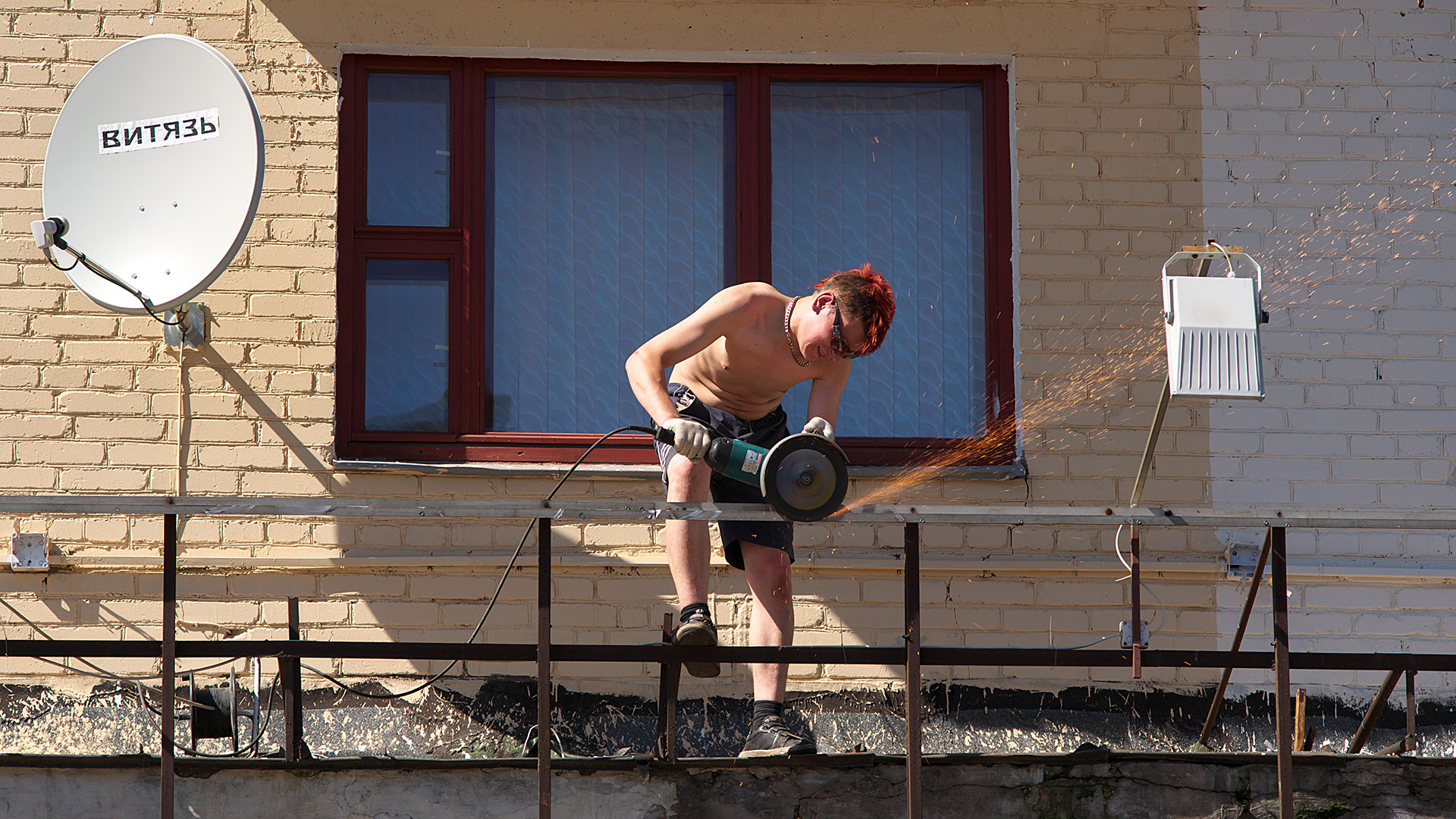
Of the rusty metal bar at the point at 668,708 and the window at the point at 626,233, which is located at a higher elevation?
the window at the point at 626,233

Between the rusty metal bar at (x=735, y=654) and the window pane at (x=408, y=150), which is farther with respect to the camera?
the window pane at (x=408, y=150)

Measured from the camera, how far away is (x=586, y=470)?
4742mm

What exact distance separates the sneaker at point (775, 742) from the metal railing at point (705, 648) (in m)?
0.25

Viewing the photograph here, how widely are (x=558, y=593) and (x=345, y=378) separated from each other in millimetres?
1202

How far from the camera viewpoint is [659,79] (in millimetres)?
5105

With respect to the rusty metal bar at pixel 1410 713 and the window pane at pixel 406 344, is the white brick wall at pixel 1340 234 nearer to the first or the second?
the rusty metal bar at pixel 1410 713

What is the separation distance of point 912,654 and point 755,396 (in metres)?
1.05

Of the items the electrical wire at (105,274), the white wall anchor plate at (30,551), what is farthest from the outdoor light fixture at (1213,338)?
the white wall anchor plate at (30,551)

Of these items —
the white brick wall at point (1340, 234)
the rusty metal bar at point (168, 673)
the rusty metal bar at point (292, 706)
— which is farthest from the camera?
the white brick wall at point (1340, 234)

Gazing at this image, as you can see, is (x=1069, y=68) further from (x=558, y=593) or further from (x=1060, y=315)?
(x=558, y=593)

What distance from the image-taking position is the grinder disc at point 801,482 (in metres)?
3.09

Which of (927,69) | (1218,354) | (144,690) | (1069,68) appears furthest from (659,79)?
(144,690)

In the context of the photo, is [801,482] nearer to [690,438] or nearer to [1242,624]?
[690,438]

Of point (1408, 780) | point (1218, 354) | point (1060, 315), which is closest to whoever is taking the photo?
point (1218, 354)
